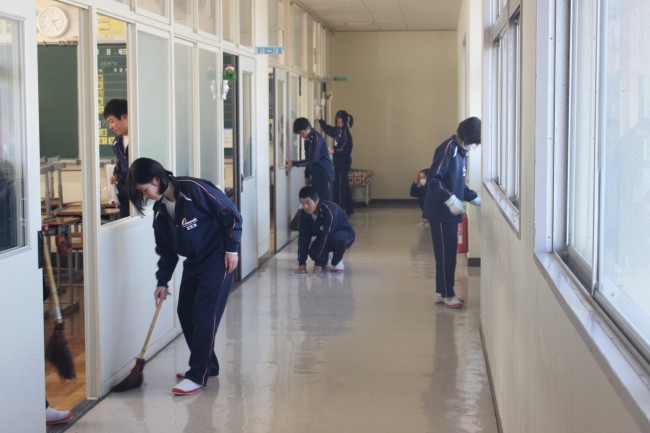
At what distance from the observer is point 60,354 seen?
469 centimetres

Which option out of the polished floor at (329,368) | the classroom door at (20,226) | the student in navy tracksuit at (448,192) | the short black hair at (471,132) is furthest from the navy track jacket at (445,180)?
the classroom door at (20,226)

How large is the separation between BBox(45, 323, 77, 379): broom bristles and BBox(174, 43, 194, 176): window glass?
1.95 m

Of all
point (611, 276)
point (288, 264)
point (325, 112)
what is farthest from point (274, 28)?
point (611, 276)

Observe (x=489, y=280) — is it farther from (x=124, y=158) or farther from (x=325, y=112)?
(x=325, y=112)

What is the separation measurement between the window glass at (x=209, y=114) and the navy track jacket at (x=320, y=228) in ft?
4.71

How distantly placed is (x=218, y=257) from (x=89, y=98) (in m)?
1.11

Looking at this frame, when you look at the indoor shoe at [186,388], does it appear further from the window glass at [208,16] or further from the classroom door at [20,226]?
the window glass at [208,16]

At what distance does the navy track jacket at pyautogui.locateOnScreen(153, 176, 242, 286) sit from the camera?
4.90 meters

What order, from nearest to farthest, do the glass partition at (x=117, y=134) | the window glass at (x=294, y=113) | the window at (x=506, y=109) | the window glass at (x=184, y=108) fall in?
Result: the window at (x=506, y=109) < the glass partition at (x=117, y=134) < the window glass at (x=184, y=108) < the window glass at (x=294, y=113)

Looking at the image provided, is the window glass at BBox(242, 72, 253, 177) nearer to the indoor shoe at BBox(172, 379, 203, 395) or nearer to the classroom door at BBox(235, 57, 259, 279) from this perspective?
the classroom door at BBox(235, 57, 259, 279)

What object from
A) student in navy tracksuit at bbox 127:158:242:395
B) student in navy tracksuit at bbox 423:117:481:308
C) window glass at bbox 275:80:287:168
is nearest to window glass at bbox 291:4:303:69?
window glass at bbox 275:80:287:168

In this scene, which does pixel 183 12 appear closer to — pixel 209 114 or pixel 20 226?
pixel 209 114

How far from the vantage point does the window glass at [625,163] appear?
1.76 metres

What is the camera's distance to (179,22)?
253 inches
